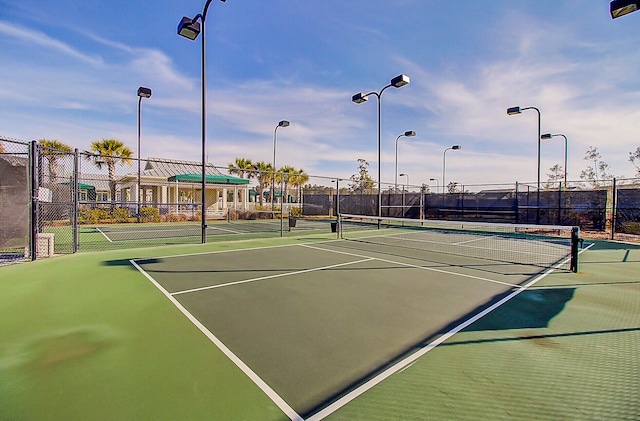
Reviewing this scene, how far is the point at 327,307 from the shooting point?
4.41 metres

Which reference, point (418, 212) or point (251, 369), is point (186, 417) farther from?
point (418, 212)

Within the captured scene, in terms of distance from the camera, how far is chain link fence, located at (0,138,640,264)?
7402mm

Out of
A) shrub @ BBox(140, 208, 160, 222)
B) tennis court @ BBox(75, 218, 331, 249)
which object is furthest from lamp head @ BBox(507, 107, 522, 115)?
shrub @ BBox(140, 208, 160, 222)

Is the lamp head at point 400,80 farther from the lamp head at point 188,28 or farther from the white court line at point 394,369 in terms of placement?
the white court line at point 394,369

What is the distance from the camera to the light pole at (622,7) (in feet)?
18.2

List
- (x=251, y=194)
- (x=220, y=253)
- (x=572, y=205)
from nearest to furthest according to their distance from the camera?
(x=220, y=253) → (x=572, y=205) → (x=251, y=194)

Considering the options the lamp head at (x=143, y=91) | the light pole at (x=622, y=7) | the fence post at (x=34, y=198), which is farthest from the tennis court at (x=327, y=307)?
the lamp head at (x=143, y=91)

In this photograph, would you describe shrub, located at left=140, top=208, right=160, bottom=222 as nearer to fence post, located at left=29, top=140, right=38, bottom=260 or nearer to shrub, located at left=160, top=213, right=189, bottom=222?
shrub, located at left=160, top=213, right=189, bottom=222

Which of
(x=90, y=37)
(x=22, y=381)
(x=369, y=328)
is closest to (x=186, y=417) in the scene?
(x=22, y=381)

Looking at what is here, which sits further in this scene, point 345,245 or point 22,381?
point 345,245

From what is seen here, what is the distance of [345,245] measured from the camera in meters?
10.9

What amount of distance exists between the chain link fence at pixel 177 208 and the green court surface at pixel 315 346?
2226 millimetres

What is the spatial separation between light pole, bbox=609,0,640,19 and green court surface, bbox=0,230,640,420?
5.17 meters

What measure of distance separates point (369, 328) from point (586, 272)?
6.31m
